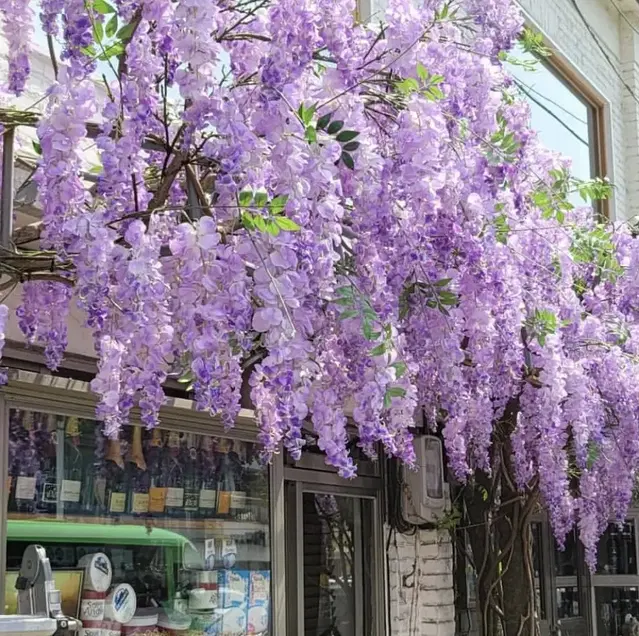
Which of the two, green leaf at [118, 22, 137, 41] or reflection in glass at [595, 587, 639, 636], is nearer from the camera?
green leaf at [118, 22, 137, 41]

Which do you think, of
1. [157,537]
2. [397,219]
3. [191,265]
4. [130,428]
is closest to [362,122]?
[397,219]

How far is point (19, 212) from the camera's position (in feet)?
12.4

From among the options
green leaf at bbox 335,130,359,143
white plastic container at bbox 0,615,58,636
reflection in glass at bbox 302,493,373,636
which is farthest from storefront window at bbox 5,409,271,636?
green leaf at bbox 335,130,359,143

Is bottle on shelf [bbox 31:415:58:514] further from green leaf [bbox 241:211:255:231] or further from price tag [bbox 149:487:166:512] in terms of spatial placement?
green leaf [bbox 241:211:255:231]

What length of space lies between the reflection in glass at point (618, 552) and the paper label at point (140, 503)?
537 centimetres

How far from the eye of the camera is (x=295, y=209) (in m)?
2.82

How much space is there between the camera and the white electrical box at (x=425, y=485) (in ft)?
20.5

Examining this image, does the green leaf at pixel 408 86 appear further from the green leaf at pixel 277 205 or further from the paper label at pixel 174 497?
the paper label at pixel 174 497

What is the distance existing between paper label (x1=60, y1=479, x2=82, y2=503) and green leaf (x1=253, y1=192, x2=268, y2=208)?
204 centimetres

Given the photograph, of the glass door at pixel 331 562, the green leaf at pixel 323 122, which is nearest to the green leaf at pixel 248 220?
the green leaf at pixel 323 122

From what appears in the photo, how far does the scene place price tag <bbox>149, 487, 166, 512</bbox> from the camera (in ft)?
15.5

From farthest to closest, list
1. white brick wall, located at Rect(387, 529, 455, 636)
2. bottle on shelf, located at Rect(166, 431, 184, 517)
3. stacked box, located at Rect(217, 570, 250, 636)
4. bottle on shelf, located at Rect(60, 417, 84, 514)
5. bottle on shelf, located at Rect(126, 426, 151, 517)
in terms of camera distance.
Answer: white brick wall, located at Rect(387, 529, 455, 636)
stacked box, located at Rect(217, 570, 250, 636)
bottle on shelf, located at Rect(166, 431, 184, 517)
bottle on shelf, located at Rect(126, 426, 151, 517)
bottle on shelf, located at Rect(60, 417, 84, 514)

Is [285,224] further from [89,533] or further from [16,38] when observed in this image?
[89,533]

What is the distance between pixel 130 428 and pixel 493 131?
196cm
